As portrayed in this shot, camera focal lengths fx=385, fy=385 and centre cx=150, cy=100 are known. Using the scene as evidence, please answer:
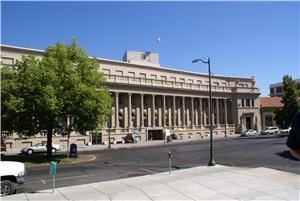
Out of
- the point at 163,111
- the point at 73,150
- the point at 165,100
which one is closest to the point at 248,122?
the point at 165,100

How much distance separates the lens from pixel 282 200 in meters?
12.6

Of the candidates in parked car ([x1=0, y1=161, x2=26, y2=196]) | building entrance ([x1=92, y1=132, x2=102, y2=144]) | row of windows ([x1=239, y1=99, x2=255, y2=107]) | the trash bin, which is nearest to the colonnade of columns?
building entrance ([x1=92, y1=132, x2=102, y2=144])

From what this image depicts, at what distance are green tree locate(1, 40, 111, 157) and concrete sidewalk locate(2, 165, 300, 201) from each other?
45.7 ft

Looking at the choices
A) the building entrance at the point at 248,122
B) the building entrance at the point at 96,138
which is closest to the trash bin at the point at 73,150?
the building entrance at the point at 96,138

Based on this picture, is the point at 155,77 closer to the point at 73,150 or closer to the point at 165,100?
the point at 165,100

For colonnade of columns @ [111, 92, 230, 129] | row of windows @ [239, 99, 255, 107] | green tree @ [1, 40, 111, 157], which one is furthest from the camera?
row of windows @ [239, 99, 255, 107]

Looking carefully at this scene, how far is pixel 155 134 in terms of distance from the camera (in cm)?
8612

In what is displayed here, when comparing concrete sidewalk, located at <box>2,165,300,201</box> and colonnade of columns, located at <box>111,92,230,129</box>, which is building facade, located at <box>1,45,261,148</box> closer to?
colonnade of columns, located at <box>111,92,230,129</box>

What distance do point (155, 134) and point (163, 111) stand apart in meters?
6.27

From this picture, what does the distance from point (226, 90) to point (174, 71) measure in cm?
1810

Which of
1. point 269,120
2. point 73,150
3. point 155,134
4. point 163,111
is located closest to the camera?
point 73,150

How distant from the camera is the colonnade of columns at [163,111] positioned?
81.6 meters

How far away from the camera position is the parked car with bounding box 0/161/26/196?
14.1 m

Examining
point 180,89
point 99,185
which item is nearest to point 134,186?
point 99,185
